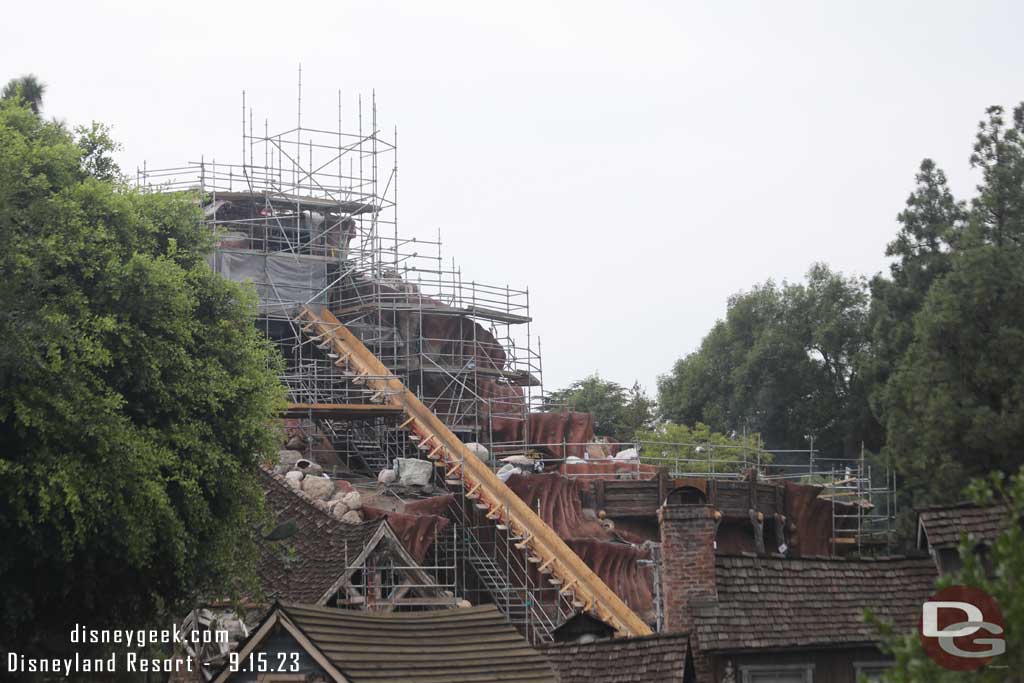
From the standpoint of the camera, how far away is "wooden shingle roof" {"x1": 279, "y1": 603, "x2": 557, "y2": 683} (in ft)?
76.9

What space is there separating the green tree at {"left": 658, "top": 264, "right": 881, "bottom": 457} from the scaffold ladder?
3328 centimetres

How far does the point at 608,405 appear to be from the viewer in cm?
9731

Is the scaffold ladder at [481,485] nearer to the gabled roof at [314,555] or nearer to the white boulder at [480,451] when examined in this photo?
the white boulder at [480,451]

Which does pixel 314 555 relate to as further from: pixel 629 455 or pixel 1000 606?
pixel 1000 606

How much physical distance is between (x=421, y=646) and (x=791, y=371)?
63.4 m

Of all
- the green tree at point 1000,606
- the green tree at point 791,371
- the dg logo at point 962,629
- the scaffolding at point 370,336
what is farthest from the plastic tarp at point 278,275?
the green tree at point 1000,606

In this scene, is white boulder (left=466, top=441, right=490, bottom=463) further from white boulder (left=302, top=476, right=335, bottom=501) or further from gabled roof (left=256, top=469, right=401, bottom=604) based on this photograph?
gabled roof (left=256, top=469, right=401, bottom=604)

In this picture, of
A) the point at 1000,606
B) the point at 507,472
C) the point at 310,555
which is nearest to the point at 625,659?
the point at 310,555

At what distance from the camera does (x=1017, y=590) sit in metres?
10.3

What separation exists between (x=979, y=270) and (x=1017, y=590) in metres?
46.6

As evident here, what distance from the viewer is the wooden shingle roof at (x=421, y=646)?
23.4 m

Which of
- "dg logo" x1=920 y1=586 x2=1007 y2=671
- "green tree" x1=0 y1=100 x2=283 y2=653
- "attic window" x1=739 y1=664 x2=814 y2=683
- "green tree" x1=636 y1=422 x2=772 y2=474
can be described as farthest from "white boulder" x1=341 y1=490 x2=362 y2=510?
"dg logo" x1=920 y1=586 x2=1007 y2=671

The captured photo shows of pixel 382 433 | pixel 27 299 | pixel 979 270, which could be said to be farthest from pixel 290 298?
pixel 27 299

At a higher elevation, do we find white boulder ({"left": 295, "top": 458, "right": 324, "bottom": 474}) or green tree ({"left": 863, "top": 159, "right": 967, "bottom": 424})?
green tree ({"left": 863, "top": 159, "right": 967, "bottom": 424})
